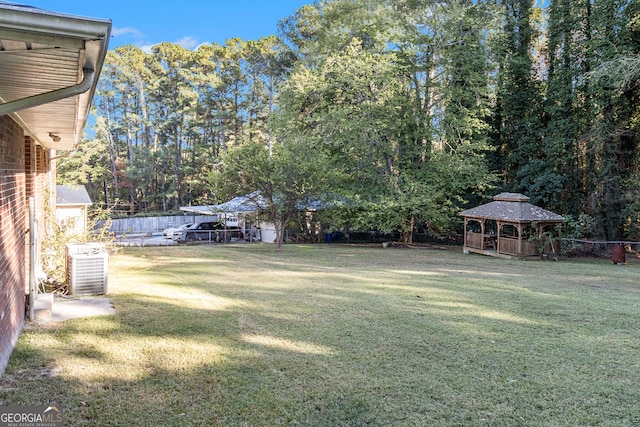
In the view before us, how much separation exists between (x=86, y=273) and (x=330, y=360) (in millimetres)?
3885

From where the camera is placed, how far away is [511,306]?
6609 mm

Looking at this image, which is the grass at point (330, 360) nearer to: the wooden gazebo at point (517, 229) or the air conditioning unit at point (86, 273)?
the air conditioning unit at point (86, 273)

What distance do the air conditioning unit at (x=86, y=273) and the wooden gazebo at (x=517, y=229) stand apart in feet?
47.3

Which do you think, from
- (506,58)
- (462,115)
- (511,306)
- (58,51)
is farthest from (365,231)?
(58,51)

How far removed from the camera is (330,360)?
4004 millimetres

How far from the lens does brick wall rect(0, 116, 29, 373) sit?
358 cm

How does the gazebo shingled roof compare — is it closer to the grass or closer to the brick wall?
the grass

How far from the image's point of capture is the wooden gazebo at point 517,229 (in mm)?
16203

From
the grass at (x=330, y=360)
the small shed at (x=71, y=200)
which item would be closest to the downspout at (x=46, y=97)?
the grass at (x=330, y=360)

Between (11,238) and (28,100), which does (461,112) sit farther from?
(28,100)

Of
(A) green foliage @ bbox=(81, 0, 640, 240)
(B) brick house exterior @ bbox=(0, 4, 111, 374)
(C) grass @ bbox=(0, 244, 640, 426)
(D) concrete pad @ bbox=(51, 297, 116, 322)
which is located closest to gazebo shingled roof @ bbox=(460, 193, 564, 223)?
(A) green foliage @ bbox=(81, 0, 640, 240)

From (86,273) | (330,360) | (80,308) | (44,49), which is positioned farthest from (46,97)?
(86,273)

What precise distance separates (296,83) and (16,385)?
17.9m

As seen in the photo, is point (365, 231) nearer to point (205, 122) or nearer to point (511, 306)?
point (511, 306)
